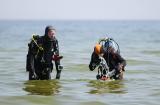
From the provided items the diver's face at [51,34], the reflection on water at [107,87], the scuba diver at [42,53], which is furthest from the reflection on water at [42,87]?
the diver's face at [51,34]

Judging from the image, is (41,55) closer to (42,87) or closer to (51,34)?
(51,34)

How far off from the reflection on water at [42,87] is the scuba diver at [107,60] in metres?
1.06

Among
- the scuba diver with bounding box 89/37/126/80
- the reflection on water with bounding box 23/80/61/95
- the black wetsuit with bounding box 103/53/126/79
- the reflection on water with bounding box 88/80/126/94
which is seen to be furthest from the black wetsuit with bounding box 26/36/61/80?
the black wetsuit with bounding box 103/53/126/79

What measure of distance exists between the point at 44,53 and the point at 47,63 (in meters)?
0.25

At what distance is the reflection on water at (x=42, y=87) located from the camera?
1119 centimetres

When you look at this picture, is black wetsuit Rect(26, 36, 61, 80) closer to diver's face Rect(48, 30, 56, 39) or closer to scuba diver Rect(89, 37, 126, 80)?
diver's face Rect(48, 30, 56, 39)

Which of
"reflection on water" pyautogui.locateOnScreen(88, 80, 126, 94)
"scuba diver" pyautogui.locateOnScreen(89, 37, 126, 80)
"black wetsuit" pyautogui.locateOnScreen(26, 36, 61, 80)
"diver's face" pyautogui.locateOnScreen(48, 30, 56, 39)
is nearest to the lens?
"diver's face" pyautogui.locateOnScreen(48, 30, 56, 39)

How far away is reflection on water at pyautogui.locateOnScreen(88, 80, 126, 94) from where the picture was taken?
11227mm

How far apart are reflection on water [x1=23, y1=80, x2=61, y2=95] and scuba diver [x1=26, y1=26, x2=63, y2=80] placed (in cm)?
27

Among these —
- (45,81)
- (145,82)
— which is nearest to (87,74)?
(145,82)

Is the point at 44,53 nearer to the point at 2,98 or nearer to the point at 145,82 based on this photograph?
the point at 2,98

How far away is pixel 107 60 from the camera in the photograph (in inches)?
467

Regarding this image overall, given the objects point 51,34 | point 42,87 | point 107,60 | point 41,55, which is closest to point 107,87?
point 107,60

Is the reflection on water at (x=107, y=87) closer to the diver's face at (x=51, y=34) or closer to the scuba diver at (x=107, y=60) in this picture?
the scuba diver at (x=107, y=60)
